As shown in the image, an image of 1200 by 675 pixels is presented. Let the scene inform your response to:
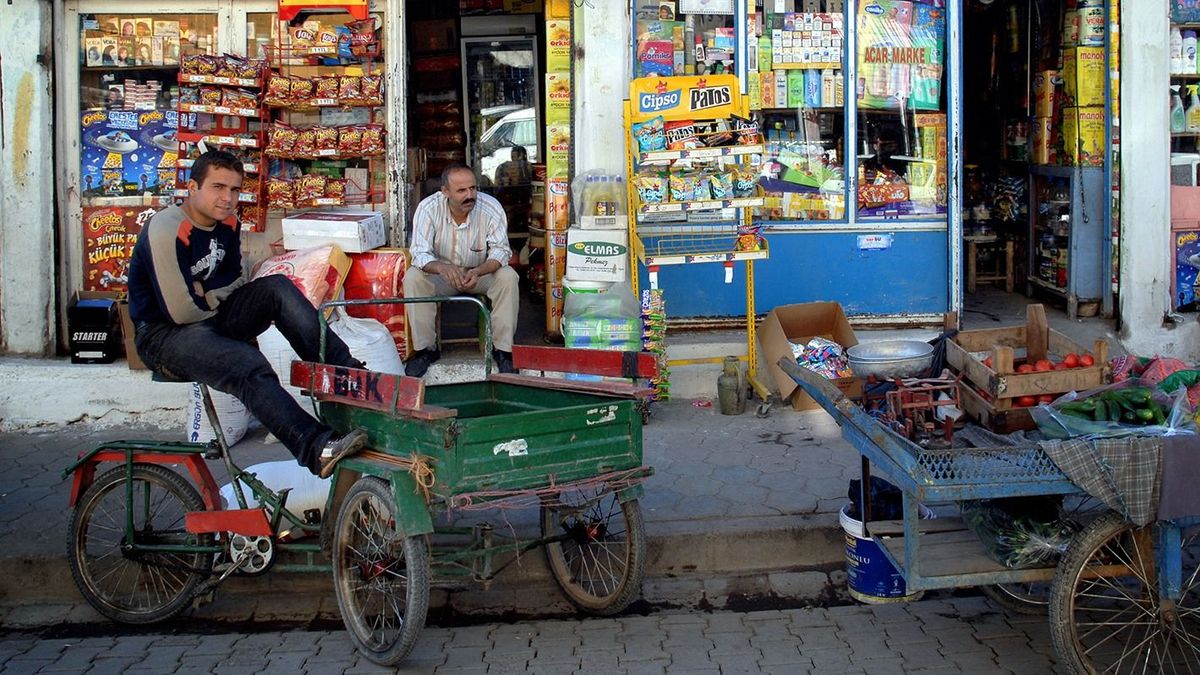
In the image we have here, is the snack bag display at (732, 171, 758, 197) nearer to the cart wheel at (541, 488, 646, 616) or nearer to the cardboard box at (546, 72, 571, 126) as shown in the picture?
the cardboard box at (546, 72, 571, 126)

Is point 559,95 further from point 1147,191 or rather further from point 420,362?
point 1147,191

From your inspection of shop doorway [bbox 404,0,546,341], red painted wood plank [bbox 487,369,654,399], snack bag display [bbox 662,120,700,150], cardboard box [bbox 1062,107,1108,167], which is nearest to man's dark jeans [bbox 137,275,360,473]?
red painted wood plank [bbox 487,369,654,399]

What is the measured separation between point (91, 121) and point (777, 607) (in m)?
5.68

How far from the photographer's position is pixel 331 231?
780 cm

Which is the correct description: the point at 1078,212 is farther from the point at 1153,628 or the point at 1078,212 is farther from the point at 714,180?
the point at 1153,628

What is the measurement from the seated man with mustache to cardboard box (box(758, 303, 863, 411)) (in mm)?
1661

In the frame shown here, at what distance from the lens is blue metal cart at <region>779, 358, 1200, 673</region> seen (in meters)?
4.16

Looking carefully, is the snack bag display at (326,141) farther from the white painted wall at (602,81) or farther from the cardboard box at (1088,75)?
the cardboard box at (1088,75)

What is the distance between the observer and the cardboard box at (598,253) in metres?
7.75

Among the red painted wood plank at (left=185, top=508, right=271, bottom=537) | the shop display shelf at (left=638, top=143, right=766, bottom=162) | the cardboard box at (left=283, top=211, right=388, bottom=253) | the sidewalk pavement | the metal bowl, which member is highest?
the shop display shelf at (left=638, top=143, right=766, bottom=162)

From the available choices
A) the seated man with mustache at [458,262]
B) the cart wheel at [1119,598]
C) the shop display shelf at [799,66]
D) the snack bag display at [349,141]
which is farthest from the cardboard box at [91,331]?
the cart wheel at [1119,598]

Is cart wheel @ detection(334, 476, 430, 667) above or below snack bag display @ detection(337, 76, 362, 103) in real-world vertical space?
below

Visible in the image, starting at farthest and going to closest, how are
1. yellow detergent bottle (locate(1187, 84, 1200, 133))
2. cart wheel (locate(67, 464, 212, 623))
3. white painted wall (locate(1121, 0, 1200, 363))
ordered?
yellow detergent bottle (locate(1187, 84, 1200, 133)) → white painted wall (locate(1121, 0, 1200, 363)) → cart wheel (locate(67, 464, 212, 623))

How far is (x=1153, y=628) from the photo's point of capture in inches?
171
